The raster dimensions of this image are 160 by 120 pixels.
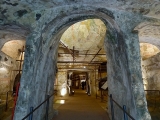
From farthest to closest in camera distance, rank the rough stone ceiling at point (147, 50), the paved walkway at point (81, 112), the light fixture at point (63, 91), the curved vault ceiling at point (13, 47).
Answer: the light fixture at point (63, 91), the curved vault ceiling at point (13, 47), the rough stone ceiling at point (147, 50), the paved walkway at point (81, 112)

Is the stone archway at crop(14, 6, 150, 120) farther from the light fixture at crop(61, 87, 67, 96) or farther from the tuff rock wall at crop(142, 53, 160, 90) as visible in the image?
the light fixture at crop(61, 87, 67, 96)

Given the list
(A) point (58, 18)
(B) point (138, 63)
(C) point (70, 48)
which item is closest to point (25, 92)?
(A) point (58, 18)

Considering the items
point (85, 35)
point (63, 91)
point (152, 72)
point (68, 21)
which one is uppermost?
point (85, 35)

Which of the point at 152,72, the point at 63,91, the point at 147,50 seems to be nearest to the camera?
the point at 152,72

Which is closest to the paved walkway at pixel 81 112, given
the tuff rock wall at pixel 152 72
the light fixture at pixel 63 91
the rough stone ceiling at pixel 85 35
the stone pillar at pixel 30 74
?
the stone pillar at pixel 30 74

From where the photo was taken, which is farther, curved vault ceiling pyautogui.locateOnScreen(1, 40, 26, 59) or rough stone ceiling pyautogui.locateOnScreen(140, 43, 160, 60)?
curved vault ceiling pyautogui.locateOnScreen(1, 40, 26, 59)

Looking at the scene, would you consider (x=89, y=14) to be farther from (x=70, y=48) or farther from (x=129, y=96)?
(x=70, y=48)

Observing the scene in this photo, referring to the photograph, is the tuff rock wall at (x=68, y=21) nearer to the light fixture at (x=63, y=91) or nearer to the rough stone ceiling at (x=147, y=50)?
the rough stone ceiling at (x=147, y=50)

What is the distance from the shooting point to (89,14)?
3408mm

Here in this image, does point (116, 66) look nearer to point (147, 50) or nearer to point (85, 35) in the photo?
point (85, 35)

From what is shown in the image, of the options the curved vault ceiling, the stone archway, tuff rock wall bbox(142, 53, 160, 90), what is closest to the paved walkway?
the stone archway

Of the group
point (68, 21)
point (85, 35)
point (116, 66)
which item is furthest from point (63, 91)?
point (68, 21)

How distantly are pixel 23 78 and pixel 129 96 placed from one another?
260 centimetres

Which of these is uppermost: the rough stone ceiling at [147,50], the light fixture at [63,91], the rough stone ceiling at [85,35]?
the rough stone ceiling at [85,35]
